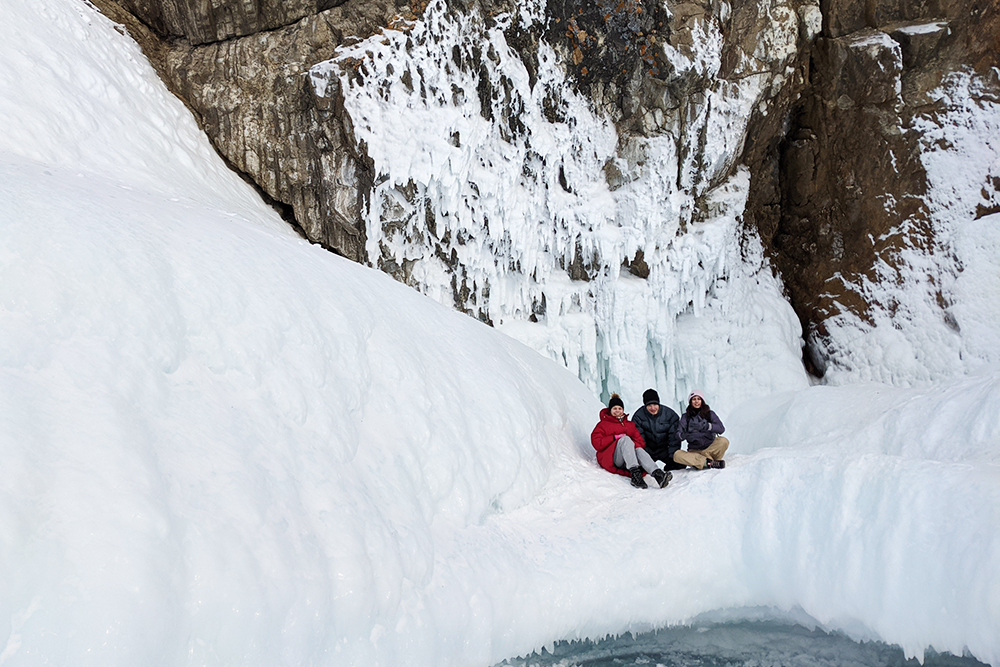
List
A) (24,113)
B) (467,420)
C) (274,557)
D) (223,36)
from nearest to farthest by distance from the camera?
(274,557) → (467,420) → (24,113) → (223,36)

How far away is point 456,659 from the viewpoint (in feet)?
10.9

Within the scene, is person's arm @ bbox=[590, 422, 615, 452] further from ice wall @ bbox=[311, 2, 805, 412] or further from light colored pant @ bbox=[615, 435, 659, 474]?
ice wall @ bbox=[311, 2, 805, 412]

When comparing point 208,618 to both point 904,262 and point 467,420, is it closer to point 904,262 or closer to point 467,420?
point 467,420

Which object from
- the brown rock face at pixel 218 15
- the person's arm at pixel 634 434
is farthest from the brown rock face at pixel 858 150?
the brown rock face at pixel 218 15

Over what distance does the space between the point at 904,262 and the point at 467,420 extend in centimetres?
1010

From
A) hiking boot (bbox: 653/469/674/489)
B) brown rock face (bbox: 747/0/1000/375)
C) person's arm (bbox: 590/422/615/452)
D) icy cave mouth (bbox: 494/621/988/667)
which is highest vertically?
brown rock face (bbox: 747/0/1000/375)

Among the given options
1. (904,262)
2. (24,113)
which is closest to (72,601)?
(24,113)

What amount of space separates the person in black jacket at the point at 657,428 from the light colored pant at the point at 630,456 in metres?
0.57

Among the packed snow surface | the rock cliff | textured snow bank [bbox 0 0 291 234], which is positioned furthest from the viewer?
the rock cliff

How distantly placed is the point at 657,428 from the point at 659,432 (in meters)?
0.04

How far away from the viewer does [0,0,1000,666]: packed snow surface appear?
2350mm

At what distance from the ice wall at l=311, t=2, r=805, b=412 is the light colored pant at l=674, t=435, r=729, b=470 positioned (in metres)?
4.89

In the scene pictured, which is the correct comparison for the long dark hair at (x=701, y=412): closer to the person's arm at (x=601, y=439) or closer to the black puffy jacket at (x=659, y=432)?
the black puffy jacket at (x=659, y=432)

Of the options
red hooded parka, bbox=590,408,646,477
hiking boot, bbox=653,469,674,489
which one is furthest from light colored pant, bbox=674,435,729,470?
red hooded parka, bbox=590,408,646,477
